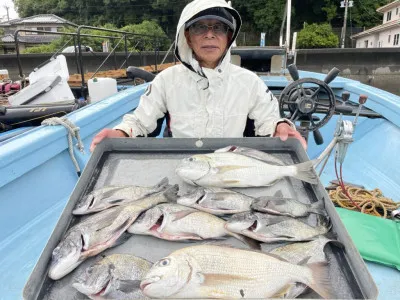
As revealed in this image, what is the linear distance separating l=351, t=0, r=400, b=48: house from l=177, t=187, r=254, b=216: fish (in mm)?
35679

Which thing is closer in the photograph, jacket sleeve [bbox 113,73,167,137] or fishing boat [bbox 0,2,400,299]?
fishing boat [bbox 0,2,400,299]

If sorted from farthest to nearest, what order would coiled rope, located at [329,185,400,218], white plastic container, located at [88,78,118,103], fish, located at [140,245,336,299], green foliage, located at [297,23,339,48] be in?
green foliage, located at [297,23,339,48]
white plastic container, located at [88,78,118,103]
coiled rope, located at [329,185,400,218]
fish, located at [140,245,336,299]

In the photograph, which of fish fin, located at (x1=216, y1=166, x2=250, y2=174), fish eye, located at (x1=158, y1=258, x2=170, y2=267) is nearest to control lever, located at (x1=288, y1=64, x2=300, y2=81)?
fish fin, located at (x1=216, y1=166, x2=250, y2=174)

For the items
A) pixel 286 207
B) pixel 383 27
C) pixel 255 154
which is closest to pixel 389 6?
pixel 383 27

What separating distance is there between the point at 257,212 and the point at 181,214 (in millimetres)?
342

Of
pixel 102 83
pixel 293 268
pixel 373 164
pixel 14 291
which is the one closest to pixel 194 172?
pixel 293 268

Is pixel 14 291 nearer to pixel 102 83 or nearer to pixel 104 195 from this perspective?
pixel 104 195

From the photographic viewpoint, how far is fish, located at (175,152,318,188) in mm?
1648

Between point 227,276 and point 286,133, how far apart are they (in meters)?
1.34

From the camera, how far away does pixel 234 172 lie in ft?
5.53

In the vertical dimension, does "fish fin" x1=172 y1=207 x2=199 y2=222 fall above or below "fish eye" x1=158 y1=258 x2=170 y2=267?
below

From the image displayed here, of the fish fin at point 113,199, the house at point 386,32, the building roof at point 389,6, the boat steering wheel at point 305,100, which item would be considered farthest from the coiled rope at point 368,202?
the building roof at point 389,6

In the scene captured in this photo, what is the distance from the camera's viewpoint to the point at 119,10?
45500 millimetres

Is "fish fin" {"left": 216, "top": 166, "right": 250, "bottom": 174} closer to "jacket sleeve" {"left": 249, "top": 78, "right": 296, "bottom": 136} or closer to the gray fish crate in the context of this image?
the gray fish crate
